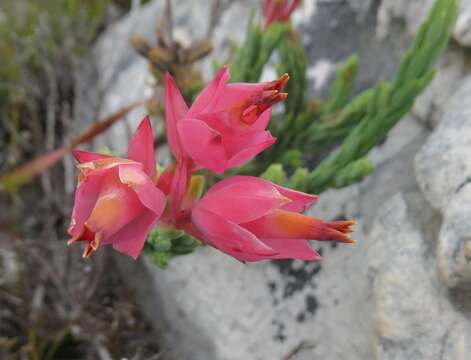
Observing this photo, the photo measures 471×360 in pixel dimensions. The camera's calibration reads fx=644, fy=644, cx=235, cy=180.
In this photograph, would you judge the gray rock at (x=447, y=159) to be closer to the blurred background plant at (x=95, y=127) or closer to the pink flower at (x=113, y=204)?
the blurred background plant at (x=95, y=127)

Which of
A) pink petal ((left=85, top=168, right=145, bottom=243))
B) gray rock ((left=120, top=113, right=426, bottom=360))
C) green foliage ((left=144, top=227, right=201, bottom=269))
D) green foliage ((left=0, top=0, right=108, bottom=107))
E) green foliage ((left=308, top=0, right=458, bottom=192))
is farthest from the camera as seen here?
green foliage ((left=0, top=0, right=108, bottom=107))

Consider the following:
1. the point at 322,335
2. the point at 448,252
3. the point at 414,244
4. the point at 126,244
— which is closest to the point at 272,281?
the point at 322,335

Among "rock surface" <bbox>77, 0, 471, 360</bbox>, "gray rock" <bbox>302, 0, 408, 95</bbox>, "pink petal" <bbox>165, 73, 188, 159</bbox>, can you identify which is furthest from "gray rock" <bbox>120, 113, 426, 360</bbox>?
"pink petal" <bbox>165, 73, 188, 159</bbox>

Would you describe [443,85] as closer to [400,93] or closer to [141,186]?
[400,93]

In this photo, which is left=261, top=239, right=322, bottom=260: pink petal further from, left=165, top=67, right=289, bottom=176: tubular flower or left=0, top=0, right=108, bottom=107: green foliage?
left=0, top=0, right=108, bottom=107: green foliage

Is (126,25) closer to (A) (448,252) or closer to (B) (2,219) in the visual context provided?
(B) (2,219)

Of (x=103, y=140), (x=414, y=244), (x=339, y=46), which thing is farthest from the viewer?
(x=103, y=140)
